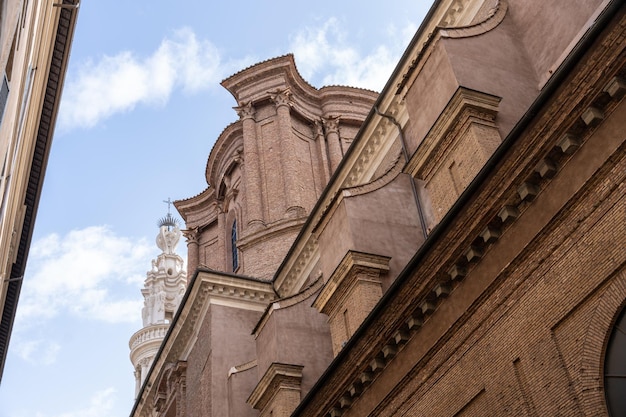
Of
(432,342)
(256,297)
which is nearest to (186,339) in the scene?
(256,297)

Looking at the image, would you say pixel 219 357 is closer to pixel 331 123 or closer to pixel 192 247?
pixel 192 247

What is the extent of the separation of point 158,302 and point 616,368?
44976mm

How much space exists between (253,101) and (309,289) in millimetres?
13618

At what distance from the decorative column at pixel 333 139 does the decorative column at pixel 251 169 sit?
8.99 feet

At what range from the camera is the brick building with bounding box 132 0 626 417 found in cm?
815

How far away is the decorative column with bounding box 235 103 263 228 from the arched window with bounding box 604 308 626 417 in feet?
62.7

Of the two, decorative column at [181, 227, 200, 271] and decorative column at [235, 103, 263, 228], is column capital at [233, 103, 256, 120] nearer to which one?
decorative column at [235, 103, 263, 228]

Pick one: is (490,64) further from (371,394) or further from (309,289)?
(309,289)

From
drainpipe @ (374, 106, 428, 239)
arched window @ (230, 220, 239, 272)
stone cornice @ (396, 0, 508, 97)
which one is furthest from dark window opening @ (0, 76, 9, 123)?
arched window @ (230, 220, 239, 272)

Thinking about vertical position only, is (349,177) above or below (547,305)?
above

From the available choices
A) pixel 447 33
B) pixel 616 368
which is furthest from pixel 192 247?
pixel 616 368

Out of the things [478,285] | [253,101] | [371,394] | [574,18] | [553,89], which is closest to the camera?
[553,89]

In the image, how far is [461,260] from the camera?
986 cm

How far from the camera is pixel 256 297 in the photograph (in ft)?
68.3
